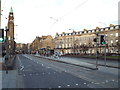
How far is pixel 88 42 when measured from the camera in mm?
90500

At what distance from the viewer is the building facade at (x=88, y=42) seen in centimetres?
7823

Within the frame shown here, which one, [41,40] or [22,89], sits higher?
[41,40]

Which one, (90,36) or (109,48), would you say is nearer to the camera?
(109,48)

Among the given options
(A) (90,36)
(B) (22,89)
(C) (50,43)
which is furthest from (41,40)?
(B) (22,89)

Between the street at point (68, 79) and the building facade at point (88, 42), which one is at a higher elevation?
the building facade at point (88, 42)

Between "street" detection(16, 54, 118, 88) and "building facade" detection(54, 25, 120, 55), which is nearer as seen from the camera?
"street" detection(16, 54, 118, 88)

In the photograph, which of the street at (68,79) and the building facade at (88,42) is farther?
the building facade at (88,42)

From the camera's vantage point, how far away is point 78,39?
3949 inches

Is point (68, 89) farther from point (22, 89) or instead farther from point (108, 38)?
point (108, 38)

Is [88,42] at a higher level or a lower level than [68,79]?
higher

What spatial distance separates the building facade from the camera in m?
78.2

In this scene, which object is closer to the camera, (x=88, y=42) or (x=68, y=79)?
(x=68, y=79)

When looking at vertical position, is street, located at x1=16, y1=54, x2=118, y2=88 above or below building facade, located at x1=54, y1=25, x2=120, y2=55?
below

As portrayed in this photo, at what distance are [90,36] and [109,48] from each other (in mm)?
14725
